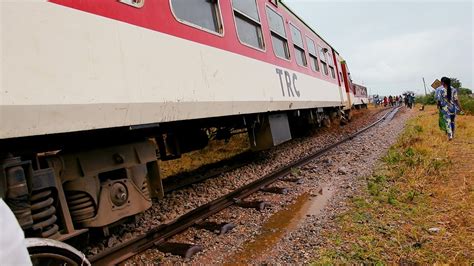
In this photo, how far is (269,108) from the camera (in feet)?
18.8

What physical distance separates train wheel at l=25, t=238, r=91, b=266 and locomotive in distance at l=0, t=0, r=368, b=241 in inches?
12.9

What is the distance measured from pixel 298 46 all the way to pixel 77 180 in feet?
21.7

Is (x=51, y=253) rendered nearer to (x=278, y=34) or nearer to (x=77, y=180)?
(x=77, y=180)

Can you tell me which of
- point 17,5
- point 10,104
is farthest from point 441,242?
point 17,5

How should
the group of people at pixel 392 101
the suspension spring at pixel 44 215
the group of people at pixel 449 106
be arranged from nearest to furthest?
the suspension spring at pixel 44 215 < the group of people at pixel 449 106 < the group of people at pixel 392 101

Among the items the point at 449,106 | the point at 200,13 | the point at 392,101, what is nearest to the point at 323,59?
the point at 449,106

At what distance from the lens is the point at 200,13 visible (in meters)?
4.26

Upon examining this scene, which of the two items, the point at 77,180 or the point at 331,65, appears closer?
the point at 77,180

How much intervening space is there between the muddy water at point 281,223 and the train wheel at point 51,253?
4.56 feet

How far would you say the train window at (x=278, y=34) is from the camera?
6.73 meters

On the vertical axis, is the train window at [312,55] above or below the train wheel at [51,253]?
above

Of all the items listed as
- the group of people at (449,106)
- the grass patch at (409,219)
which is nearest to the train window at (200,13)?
the grass patch at (409,219)

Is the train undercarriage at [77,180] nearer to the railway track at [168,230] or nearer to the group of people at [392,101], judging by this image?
the railway track at [168,230]

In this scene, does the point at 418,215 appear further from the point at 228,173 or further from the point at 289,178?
the point at 228,173
